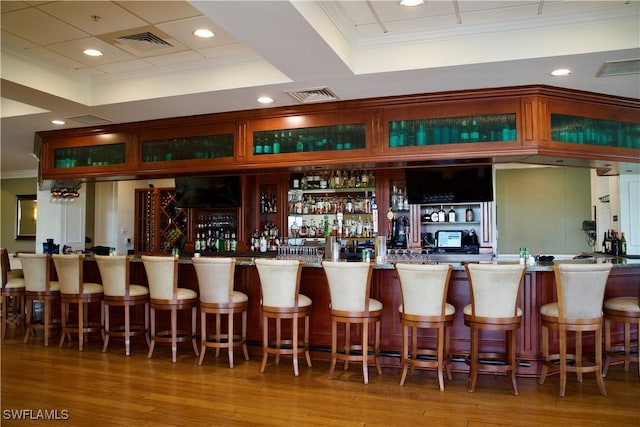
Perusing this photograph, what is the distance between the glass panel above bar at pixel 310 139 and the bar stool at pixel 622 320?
9.15 feet

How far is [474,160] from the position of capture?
513 cm

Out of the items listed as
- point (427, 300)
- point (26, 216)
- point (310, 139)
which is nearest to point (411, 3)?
point (310, 139)

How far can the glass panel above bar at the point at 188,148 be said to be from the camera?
5.86 m

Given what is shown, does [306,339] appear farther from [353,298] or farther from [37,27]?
[37,27]

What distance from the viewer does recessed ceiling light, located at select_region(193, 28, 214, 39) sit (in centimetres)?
422

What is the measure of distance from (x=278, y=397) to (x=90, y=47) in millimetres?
3562

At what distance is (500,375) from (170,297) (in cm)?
328

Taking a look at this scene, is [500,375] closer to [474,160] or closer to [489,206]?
[474,160]

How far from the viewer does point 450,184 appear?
768cm

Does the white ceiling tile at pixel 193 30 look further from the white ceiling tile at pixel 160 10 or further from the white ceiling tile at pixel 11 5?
the white ceiling tile at pixel 11 5

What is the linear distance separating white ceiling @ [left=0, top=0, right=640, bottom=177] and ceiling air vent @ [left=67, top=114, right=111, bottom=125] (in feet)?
1.60

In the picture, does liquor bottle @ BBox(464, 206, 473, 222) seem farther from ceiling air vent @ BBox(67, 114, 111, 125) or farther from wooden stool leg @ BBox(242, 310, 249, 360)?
ceiling air vent @ BBox(67, 114, 111, 125)

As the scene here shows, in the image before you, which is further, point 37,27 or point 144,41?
point 144,41

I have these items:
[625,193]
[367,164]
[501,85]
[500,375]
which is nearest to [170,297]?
[367,164]
